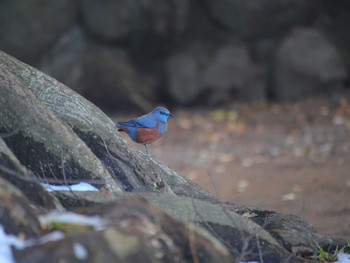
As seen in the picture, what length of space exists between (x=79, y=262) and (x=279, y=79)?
11.6 meters

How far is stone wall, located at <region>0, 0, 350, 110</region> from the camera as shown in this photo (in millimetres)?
14664

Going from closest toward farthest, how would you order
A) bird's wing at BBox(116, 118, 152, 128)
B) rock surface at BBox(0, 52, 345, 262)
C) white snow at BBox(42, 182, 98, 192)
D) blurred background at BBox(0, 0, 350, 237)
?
rock surface at BBox(0, 52, 345, 262) < white snow at BBox(42, 182, 98, 192) < bird's wing at BBox(116, 118, 152, 128) < blurred background at BBox(0, 0, 350, 237)

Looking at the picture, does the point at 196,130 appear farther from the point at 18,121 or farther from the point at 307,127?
the point at 18,121

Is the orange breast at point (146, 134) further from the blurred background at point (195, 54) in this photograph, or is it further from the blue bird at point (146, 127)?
the blurred background at point (195, 54)

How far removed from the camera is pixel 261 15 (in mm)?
14844

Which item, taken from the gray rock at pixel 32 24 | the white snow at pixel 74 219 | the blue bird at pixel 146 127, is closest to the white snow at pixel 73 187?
the white snow at pixel 74 219

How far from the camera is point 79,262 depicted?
3.63 meters

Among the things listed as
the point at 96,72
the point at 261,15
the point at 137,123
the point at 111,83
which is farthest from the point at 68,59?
the point at 137,123

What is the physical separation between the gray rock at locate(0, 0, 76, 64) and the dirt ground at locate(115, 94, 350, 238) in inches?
88.2

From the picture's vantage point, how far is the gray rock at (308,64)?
14.8 m

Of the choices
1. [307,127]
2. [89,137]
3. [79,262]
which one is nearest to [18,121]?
[89,137]

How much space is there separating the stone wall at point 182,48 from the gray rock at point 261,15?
0.05 feet

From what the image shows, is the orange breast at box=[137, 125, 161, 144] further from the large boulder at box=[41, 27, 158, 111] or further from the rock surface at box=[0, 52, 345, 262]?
the large boulder at box=[41, 27, 158, 111]

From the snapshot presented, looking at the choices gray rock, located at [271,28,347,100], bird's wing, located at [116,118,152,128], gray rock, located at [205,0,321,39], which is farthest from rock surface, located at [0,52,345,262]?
gray rock, located at [205,0,321,39]
